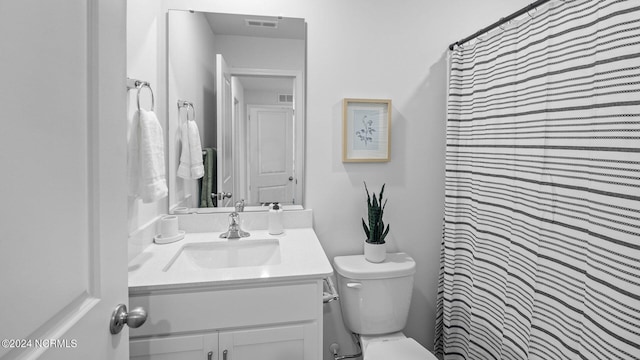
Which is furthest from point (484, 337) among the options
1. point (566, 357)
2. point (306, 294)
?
point (306, 294)

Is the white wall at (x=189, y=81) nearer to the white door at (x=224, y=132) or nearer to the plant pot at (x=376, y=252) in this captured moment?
the white door at (x=224, y=132)

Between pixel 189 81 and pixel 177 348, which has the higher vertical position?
pixel 189 81

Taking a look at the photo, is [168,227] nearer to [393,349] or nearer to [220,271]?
[220,271]

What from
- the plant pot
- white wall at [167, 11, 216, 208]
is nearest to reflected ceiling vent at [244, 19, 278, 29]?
white wall at [167, 11, 216, 208]

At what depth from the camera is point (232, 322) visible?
113cm

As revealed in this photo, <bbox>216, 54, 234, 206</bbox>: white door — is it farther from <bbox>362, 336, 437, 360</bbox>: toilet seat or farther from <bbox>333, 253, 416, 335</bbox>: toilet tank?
<bbox>362, 336, 437, 360</bbox>: toilet seat

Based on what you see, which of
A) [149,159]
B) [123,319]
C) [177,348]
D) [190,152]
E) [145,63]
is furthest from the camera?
[190,152]

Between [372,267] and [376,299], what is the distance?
5.9 inches

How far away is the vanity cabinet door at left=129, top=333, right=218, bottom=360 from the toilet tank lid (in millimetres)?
694

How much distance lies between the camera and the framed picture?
5.87 ft

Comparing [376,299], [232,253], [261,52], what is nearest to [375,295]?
[376,299]

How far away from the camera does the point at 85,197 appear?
61 cm

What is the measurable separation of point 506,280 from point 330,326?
37.1 inches

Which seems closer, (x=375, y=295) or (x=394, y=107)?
(x=375, y=295)
